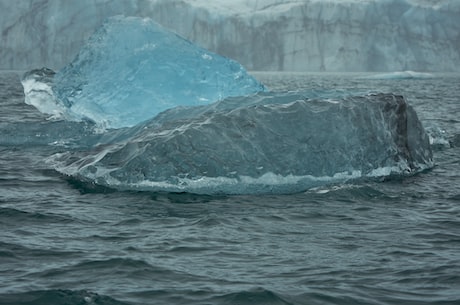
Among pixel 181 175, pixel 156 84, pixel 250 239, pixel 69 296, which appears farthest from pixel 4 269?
pixel 156 84

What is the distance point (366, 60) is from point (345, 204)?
46142 millimetres

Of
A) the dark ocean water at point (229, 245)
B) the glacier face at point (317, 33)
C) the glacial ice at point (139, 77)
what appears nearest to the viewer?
the dark ocean water at point (229, 245)

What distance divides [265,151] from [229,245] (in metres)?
2.75

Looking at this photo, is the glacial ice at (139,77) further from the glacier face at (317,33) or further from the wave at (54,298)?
the glacier face at (317,33)

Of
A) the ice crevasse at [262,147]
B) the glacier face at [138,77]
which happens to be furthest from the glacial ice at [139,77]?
the ice crevasse at [262,147]

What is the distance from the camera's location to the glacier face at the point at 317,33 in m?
49.3

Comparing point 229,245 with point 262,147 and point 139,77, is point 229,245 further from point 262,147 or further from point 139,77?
point 139,77

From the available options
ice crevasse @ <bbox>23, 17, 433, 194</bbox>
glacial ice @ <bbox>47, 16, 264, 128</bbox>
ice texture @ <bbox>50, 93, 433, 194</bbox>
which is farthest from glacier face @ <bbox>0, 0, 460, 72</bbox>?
ice texture @ <bbox>50, 93, 433, 194</bbox>

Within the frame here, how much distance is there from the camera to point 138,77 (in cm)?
1261

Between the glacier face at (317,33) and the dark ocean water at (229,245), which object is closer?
the dark ocean water at (229,245)

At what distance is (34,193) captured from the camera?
7.01m

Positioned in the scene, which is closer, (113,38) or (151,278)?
(151,278)

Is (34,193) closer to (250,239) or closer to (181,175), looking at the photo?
(181,175)

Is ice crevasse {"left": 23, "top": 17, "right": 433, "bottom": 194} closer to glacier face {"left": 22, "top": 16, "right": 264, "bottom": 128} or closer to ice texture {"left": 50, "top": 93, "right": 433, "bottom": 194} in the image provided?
ice texture {"left": 50, "top": 93, "right": 433, "bottom": 194}
